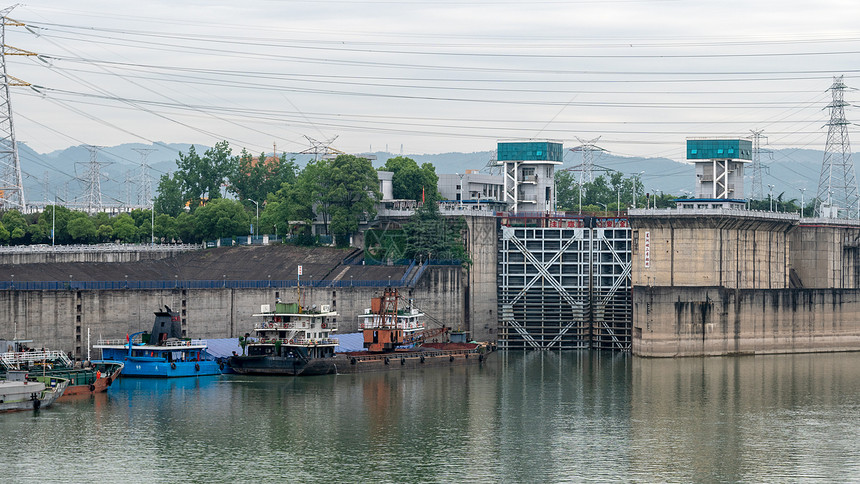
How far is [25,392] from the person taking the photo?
285 ft

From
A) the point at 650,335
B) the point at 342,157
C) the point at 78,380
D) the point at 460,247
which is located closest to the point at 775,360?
the point at 650,335

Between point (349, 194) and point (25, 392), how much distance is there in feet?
211

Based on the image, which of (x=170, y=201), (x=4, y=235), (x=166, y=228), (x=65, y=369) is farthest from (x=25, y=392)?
(x=170, y=201)

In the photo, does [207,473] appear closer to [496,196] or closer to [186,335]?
[186,335]

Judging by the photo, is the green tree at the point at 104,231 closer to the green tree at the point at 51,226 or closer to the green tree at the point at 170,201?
the green tree at the point at 51,226

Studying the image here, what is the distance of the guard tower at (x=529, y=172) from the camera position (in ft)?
494

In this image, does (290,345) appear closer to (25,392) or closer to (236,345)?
(236,345)

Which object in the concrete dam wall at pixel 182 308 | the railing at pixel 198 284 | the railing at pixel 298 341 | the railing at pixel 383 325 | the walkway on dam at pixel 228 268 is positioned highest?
the walkway on dam at pixel 228 268

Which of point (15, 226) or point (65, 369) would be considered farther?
point (15, 226)

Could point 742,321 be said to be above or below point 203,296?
below

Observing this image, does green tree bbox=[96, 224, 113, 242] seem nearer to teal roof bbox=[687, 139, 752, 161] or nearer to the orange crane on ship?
the orange crane on ship

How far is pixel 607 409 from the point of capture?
3706 inches

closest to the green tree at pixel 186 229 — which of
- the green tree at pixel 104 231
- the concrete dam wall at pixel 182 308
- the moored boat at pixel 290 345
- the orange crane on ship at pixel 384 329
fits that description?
the green tree at pixel 104 231

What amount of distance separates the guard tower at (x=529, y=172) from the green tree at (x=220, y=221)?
35533 millimetres
